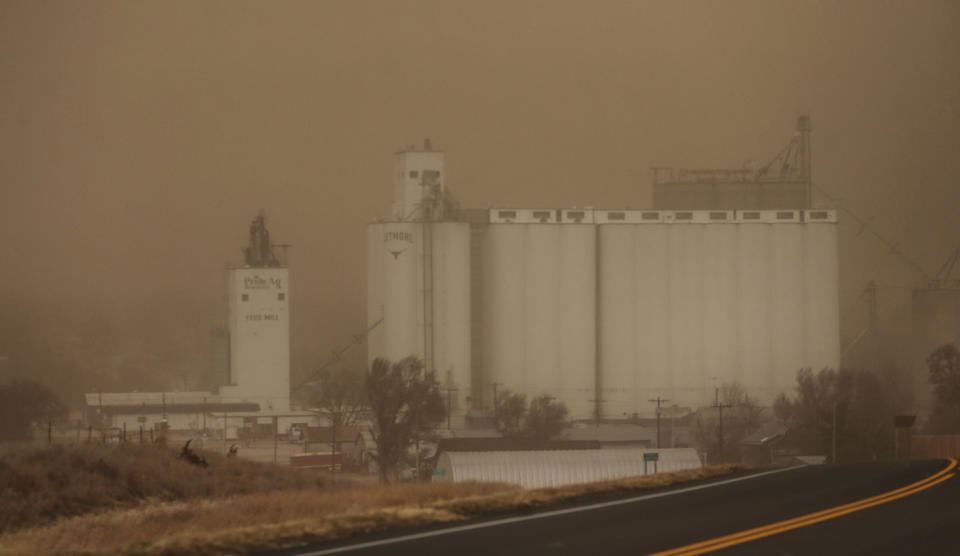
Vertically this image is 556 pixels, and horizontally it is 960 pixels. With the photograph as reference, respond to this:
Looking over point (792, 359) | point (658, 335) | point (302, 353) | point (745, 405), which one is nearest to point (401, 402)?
point (745, 405)

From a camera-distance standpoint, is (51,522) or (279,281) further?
(279,281)

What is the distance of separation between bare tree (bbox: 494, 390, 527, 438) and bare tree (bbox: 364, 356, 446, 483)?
2.79m

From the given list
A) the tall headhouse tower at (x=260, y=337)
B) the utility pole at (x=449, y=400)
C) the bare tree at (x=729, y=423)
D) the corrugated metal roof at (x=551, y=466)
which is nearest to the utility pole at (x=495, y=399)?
the utility pole at (x=449, y=400)

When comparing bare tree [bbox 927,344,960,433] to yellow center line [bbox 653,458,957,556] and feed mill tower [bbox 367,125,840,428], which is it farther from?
yellow center line [bbox 653,458,957,556]

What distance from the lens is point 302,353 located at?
389 feet

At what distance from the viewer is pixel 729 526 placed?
11.7 metres

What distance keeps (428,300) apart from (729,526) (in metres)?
57.9

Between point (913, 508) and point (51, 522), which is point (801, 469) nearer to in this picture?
point (913, 508)

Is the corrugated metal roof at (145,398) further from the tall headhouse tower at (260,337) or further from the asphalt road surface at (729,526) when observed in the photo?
the asphalt road surface at (729,526)

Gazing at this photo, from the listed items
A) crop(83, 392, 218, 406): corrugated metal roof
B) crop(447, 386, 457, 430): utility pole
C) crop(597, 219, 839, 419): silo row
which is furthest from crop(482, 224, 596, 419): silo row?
crop(83, 392, 218, 406): corrugated metal roof

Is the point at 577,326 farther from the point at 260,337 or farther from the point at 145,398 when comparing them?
the point at 145,398

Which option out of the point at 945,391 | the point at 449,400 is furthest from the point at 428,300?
the point at 945,391

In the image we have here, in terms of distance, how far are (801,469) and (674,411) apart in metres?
53.0

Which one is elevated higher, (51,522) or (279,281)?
A: (279,281)
